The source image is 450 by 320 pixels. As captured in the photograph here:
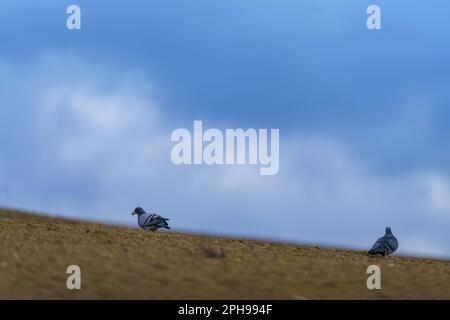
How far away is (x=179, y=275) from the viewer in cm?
1303

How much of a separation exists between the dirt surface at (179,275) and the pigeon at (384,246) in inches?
150

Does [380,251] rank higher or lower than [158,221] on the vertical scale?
lower

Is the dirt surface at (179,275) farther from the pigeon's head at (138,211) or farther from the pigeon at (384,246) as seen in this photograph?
the pigeon's head at (138,211)

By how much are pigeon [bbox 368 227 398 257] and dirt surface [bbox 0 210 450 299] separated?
12.5ft

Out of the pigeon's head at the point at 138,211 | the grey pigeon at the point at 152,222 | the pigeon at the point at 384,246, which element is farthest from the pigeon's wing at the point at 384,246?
the pigeon's head at the point at 138,211

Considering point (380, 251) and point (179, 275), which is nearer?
point (179, 275)

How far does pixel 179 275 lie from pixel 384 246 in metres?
8.94

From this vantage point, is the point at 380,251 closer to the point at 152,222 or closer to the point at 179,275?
the point at 152,222

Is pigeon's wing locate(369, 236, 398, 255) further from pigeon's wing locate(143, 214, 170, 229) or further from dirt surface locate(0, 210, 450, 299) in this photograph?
pigeon's wing locate(143, 214, 170, 229)

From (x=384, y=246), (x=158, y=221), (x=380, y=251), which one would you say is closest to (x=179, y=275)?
(x=380, y=251)

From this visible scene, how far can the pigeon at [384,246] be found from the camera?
801 inches
